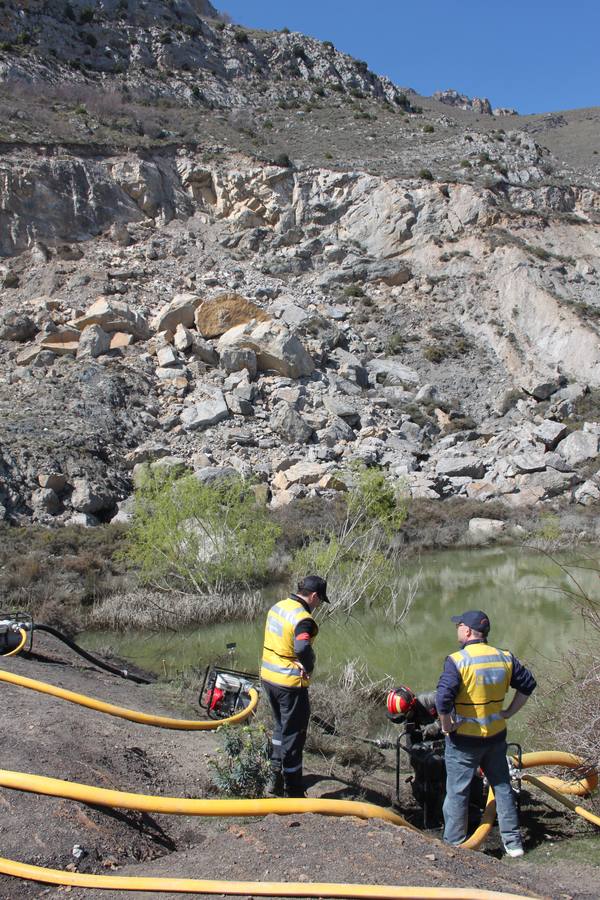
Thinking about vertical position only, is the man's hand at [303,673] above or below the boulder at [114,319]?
below

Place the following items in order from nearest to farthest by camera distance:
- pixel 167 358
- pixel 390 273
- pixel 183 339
→ pixel 167 358 < pixel 183 339 < pixel 390 273

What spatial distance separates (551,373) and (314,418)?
1204 centimetres

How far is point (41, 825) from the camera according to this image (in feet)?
11.2

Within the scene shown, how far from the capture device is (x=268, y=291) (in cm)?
3309

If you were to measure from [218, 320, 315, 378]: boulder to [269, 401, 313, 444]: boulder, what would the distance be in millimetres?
2923

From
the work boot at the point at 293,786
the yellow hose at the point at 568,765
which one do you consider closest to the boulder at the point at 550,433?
the yellow hose at the point at 568,765

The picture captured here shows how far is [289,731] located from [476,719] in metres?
1.44

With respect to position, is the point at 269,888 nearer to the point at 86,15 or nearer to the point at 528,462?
the point at 528,462

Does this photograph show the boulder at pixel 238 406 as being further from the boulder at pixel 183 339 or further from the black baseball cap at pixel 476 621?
the black baseball cap at pixel 476 621

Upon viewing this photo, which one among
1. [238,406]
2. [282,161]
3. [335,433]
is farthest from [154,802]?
[282,161]

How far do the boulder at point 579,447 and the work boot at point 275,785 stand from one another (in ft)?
77.2

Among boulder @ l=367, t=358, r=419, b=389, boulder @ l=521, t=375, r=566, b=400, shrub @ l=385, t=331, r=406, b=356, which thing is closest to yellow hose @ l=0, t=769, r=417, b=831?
boulder @ l=521, t=375, r=566, b=400

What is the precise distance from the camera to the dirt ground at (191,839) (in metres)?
3.12

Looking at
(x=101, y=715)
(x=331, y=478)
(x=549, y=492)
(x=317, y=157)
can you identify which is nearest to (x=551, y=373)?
(x=549, y=492)
